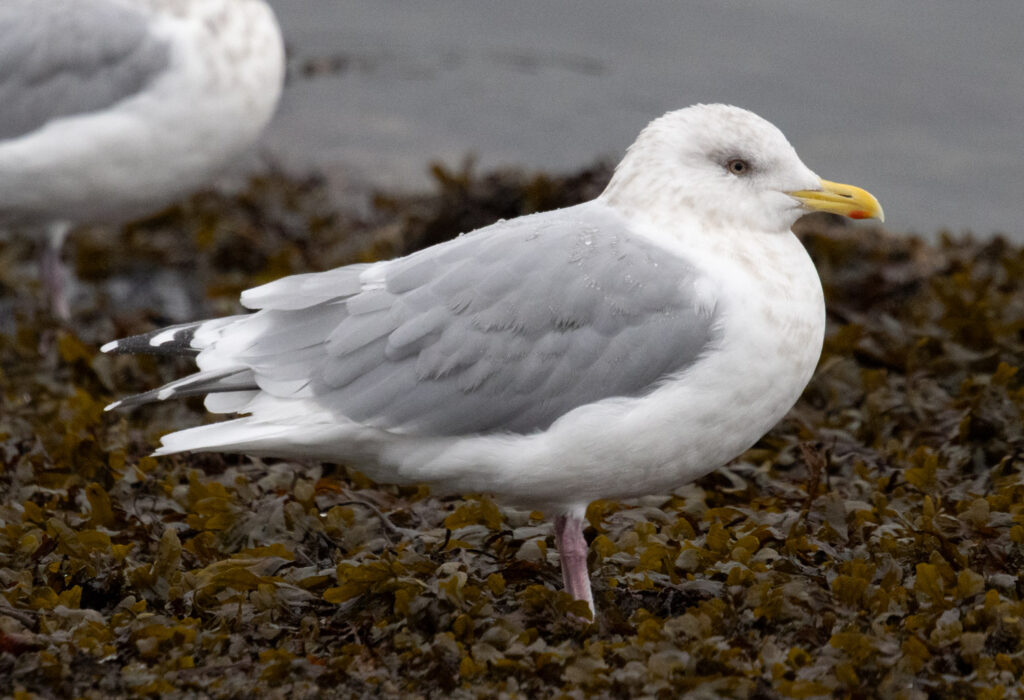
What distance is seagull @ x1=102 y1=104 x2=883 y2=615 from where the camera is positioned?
3.90m

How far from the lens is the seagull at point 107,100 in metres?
7.23

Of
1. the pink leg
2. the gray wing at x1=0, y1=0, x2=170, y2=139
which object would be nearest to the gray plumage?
the pink leg

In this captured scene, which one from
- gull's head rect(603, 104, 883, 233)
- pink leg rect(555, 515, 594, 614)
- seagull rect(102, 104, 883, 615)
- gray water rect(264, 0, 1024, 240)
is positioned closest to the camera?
seagull rect(102, 104, 883, 615)

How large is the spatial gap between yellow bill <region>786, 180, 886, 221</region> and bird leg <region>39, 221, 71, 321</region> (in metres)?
4.50

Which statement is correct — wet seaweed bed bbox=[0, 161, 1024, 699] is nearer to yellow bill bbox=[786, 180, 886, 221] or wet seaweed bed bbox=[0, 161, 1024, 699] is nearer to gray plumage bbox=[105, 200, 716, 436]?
gray plumage bbox=[105, 200, 716, 436]

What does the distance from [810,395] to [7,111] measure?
432 cm

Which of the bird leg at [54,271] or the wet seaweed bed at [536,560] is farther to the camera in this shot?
the bird leg at [54,271]

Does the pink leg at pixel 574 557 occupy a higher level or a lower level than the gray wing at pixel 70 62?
lower

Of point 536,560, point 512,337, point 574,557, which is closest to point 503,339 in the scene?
point 512,337

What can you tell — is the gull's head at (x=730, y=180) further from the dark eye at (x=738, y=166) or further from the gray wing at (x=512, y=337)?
the gray wing at (x=512, y=337)

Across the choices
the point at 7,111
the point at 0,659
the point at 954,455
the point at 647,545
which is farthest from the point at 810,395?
the point at 7,111

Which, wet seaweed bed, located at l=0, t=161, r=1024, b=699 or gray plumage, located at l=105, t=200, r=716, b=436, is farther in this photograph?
gray plumage, located at l=105, t=200, r=716, b=436

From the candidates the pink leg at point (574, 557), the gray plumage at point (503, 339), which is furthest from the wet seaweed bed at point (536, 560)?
the gray plumage at point (503, 339)

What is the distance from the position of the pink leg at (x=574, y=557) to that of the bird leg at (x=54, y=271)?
4.12 metres
